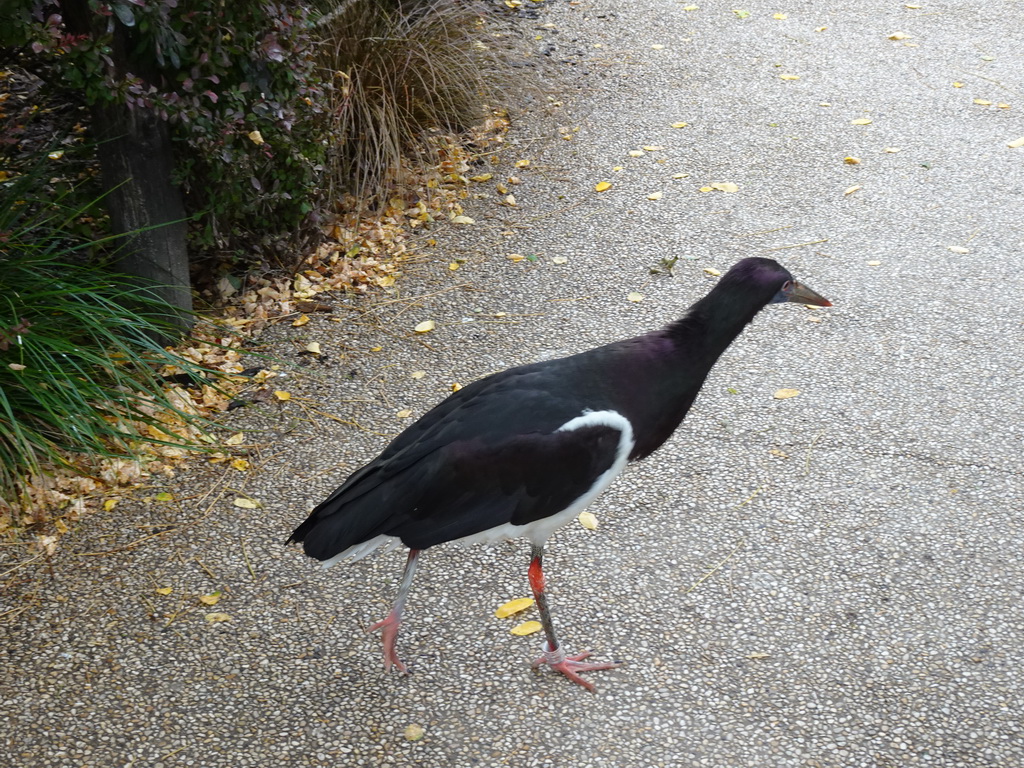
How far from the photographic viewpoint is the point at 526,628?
3.34 metres

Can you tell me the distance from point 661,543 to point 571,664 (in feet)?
2.30

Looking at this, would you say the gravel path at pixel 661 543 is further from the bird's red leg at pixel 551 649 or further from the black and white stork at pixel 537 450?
the black and white stork at pixel 537 450

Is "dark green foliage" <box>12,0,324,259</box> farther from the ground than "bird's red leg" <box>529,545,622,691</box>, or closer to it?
farther from the ground

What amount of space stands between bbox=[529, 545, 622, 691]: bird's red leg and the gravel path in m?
0.07

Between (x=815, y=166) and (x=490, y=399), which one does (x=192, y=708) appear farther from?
(x=815, y=166)

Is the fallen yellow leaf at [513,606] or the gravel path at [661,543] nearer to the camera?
the gravel path at [661,543]

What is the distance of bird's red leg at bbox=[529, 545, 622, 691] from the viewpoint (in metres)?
3.10

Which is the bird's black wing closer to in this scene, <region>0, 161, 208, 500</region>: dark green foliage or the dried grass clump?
<region>0, 161, 208, 500</region>: dark green foliage

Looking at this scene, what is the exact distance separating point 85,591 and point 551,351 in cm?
225

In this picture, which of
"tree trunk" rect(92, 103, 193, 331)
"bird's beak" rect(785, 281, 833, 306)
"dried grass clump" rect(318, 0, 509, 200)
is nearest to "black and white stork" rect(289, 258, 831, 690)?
"bird's beak" rect(785, 281, 833, 306)

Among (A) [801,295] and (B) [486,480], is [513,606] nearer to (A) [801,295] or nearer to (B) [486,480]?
(B) [486,480]

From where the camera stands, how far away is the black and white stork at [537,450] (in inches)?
116

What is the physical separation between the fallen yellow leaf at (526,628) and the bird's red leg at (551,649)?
16cm

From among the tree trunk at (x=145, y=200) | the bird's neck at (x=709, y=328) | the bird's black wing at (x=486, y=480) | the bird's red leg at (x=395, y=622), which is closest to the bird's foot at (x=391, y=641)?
the bird's red leg at (x=395, y=622)
